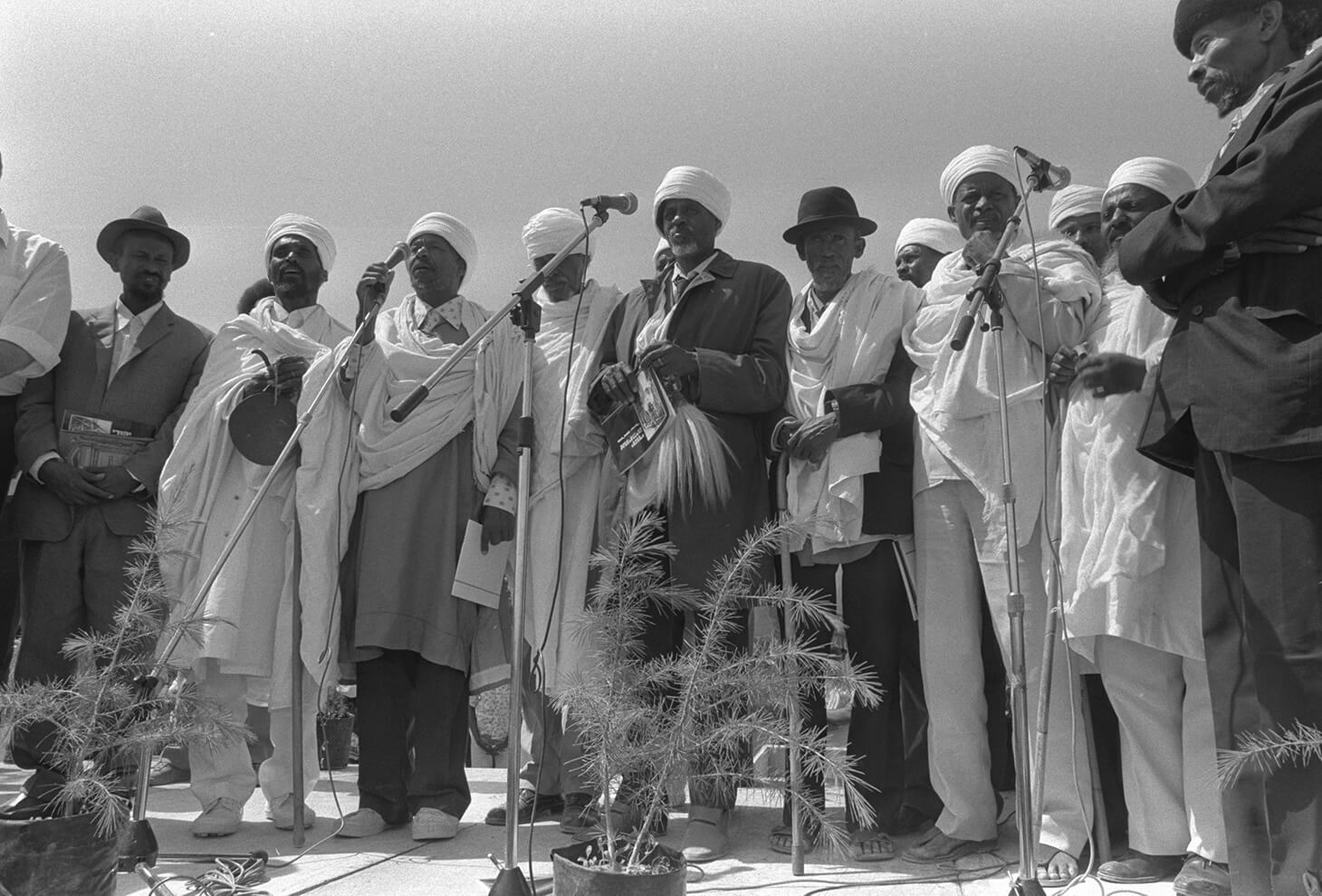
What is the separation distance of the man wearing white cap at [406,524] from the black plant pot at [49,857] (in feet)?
4.08

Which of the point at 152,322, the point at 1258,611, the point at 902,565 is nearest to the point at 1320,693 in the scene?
the point at 1258,611

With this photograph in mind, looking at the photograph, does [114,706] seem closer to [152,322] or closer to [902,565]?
[152,322]

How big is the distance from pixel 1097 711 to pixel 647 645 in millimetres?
1561

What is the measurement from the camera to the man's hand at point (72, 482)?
4.80m

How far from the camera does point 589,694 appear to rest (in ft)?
11.3

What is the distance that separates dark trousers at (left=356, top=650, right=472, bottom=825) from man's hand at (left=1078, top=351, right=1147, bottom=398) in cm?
255

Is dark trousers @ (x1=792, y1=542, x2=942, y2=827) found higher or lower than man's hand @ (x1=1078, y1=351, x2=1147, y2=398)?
lower

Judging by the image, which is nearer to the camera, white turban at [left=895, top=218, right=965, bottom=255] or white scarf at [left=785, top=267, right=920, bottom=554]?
white scarf at [left=785, top=267, right=920, bottom=554]

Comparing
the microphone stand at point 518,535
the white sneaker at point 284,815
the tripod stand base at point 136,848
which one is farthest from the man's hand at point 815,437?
the tripod stand base at point 136,848

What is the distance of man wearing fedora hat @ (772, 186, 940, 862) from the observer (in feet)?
14.0

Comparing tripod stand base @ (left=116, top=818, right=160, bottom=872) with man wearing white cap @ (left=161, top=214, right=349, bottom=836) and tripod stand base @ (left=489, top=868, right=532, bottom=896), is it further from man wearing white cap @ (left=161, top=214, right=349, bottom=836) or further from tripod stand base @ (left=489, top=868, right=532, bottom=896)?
tripod stand base @ (left=489, top=868, right=532, bottom=896)

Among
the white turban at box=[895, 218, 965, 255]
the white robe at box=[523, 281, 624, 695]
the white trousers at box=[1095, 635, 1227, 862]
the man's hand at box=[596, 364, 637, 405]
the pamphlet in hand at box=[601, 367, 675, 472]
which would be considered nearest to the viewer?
the white trousers at box=[1095, 635, 1227, 862]

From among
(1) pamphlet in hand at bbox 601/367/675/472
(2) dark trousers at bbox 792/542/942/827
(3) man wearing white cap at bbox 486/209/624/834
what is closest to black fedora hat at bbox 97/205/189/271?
(3) man wearing white cap at bbox 486/209/624/834

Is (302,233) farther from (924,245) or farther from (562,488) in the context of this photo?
(924,245)
